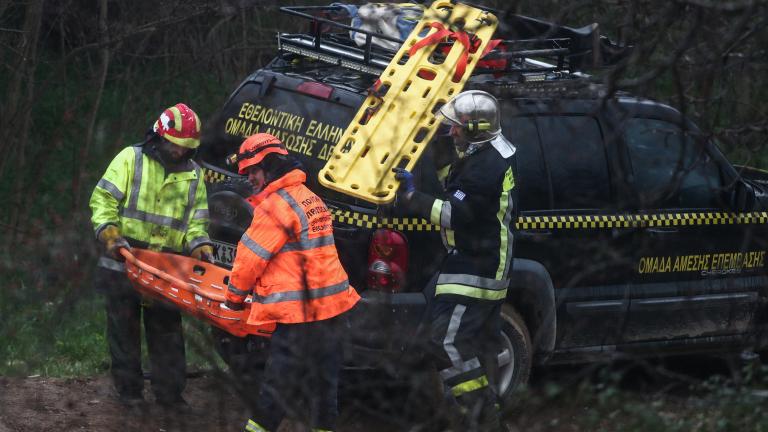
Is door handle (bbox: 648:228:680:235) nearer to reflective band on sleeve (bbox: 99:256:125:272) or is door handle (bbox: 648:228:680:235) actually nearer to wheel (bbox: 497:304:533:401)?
wheel (bbox: 497:304:533:401)

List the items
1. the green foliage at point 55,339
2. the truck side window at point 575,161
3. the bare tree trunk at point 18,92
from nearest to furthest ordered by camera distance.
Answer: the truck side window at point 575,161 → the green foliage at point 55,339 → the bare tree trunk at point 18,92

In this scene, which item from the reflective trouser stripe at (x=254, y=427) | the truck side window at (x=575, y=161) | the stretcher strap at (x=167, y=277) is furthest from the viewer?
the truck side window at (x=575, y=161)

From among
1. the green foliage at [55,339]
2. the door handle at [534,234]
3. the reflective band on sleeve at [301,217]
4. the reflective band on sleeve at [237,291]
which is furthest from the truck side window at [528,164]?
the green foliage at [55,339]

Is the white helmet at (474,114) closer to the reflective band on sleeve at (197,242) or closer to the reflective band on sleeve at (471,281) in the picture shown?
the reflective band on sleeve at (471,281)

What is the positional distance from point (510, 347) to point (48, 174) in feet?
23.9

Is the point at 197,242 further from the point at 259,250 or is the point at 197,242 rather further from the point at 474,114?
the point at 474,114

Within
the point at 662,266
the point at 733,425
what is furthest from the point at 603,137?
the point at 733,425

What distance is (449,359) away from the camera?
6.18 metres

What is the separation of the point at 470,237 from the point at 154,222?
1820 mm

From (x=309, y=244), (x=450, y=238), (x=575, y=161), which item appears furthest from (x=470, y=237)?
(x=575, y=161)

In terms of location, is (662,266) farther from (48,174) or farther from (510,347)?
(48,174)

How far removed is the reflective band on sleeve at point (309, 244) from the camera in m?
5.77

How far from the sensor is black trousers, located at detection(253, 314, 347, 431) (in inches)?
Result: 224

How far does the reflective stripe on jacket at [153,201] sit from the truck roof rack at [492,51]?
3.33 ft
